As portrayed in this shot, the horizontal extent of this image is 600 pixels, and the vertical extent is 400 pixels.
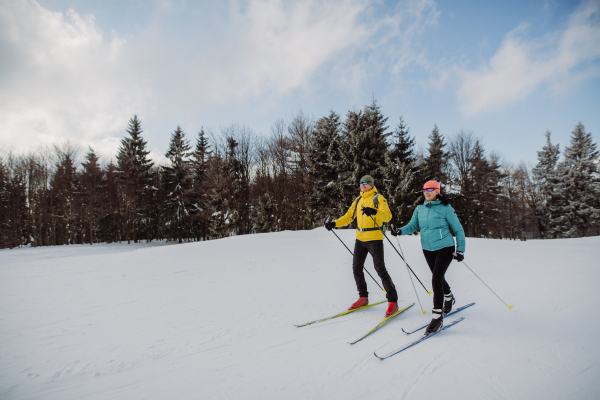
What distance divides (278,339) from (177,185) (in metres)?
29.6

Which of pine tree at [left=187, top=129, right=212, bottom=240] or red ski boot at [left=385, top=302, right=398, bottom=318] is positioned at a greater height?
pine tree at [left=187, top=129, right=212, bottom=240]

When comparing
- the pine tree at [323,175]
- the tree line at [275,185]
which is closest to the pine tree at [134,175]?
the tree line at [275,185]

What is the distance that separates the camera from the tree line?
2186cm

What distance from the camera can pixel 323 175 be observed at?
2239 centimetres

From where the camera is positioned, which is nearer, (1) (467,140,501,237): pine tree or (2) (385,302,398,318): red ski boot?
(2) (385,302,398,318): red ski boot

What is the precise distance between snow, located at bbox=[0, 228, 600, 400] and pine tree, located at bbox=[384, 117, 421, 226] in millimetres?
10612

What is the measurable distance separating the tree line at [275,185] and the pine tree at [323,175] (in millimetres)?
92

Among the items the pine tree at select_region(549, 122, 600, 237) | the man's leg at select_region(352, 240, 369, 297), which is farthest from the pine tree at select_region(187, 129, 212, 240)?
the pine tree at select_region(549, 122, 600, 237)

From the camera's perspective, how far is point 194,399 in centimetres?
207

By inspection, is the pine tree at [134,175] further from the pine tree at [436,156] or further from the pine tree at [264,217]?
the pine tree at [436,156]

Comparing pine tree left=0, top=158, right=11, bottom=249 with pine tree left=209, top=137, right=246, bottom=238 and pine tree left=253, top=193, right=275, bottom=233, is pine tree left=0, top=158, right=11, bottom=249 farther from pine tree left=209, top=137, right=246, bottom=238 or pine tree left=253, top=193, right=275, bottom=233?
pine tree left=253, top=193, right=275, bottom=233

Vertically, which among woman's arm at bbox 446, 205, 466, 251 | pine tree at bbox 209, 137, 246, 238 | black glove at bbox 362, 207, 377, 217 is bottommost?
woman's arm at bbox 446, 205, 466, 251

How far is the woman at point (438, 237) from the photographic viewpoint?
10.4 feet

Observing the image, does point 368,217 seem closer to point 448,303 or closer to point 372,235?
point 372,235
